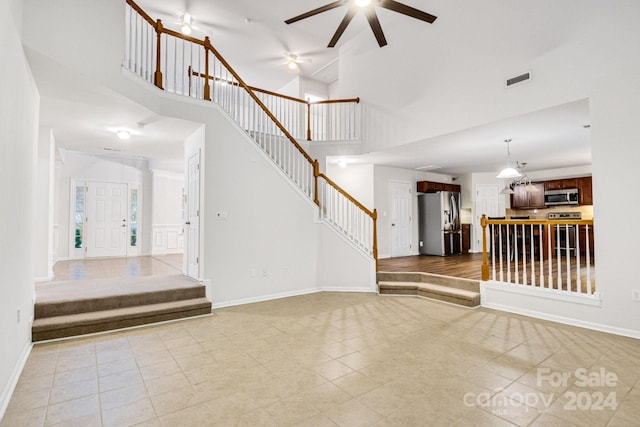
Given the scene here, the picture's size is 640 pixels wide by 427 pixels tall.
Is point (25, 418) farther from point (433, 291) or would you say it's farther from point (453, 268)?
point (453, 268)

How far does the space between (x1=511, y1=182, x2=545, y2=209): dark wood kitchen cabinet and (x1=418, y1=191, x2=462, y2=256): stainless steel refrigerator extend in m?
2.03

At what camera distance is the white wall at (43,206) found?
16.6ft

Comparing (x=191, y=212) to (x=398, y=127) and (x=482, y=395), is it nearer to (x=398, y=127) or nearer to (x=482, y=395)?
(x=398, y=127)

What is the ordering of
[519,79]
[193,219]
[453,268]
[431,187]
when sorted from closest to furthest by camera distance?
[519,79]
[193,219]
[453,268]
[431,187]

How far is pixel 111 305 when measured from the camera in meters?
4.17

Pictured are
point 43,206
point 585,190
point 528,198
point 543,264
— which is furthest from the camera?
point 528,198

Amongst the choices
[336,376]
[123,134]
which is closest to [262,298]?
[336,376]

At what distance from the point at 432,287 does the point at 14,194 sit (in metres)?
5.54

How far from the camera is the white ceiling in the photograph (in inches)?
163

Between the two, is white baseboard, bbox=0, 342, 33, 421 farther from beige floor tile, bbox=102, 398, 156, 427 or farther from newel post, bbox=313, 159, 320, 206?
newel post, bbox=313, 159, 320, 206

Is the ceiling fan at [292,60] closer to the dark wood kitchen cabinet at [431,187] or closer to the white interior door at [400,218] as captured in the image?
the white interior door at [400,218]

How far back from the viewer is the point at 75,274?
236 inches

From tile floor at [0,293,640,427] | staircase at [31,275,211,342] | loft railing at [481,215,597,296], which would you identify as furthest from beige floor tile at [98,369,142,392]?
loft railing at [481,215,597,296]

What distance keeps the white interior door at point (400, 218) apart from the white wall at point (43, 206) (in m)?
7.18
